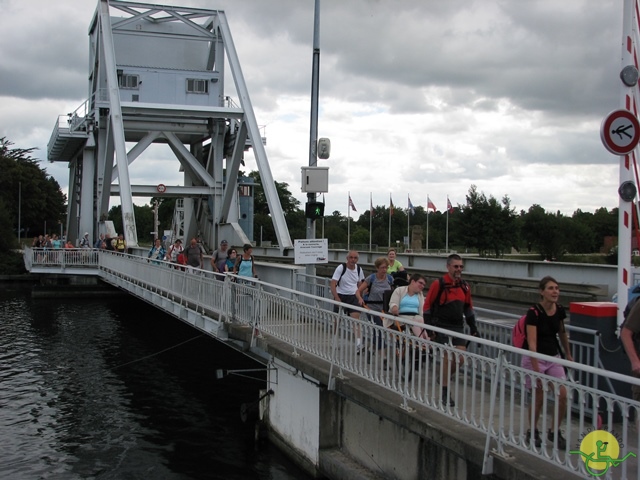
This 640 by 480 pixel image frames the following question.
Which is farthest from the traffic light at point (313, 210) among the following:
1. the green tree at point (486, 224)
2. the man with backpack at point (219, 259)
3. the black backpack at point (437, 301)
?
the green tree at point (486, 224)

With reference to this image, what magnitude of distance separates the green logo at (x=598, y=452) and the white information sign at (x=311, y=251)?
819cm

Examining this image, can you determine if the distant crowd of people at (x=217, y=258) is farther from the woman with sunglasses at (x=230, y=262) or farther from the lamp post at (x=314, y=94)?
the lamp post at (x=314, y=94)

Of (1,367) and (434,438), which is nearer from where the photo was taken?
(434,438)

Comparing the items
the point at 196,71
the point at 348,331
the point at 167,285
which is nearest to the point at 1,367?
the point at 167,285

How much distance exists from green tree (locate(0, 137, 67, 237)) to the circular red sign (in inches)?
2713

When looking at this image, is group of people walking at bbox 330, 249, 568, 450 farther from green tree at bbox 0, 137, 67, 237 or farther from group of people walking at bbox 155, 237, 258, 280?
green tree at bbox 0, 137, 67, 237

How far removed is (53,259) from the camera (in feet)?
110

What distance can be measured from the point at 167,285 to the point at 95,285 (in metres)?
21.2

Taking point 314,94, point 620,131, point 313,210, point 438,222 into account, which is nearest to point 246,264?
point 313,210

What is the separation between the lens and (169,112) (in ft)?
110

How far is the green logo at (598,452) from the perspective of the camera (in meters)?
5.12

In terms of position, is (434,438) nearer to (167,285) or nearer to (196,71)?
(167,285)

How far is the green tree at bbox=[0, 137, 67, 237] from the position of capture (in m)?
78.4

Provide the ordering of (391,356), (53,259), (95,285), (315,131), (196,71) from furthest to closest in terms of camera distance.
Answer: (196,71) < (95,285) < (53,259) < (315,131) < (391,356)
